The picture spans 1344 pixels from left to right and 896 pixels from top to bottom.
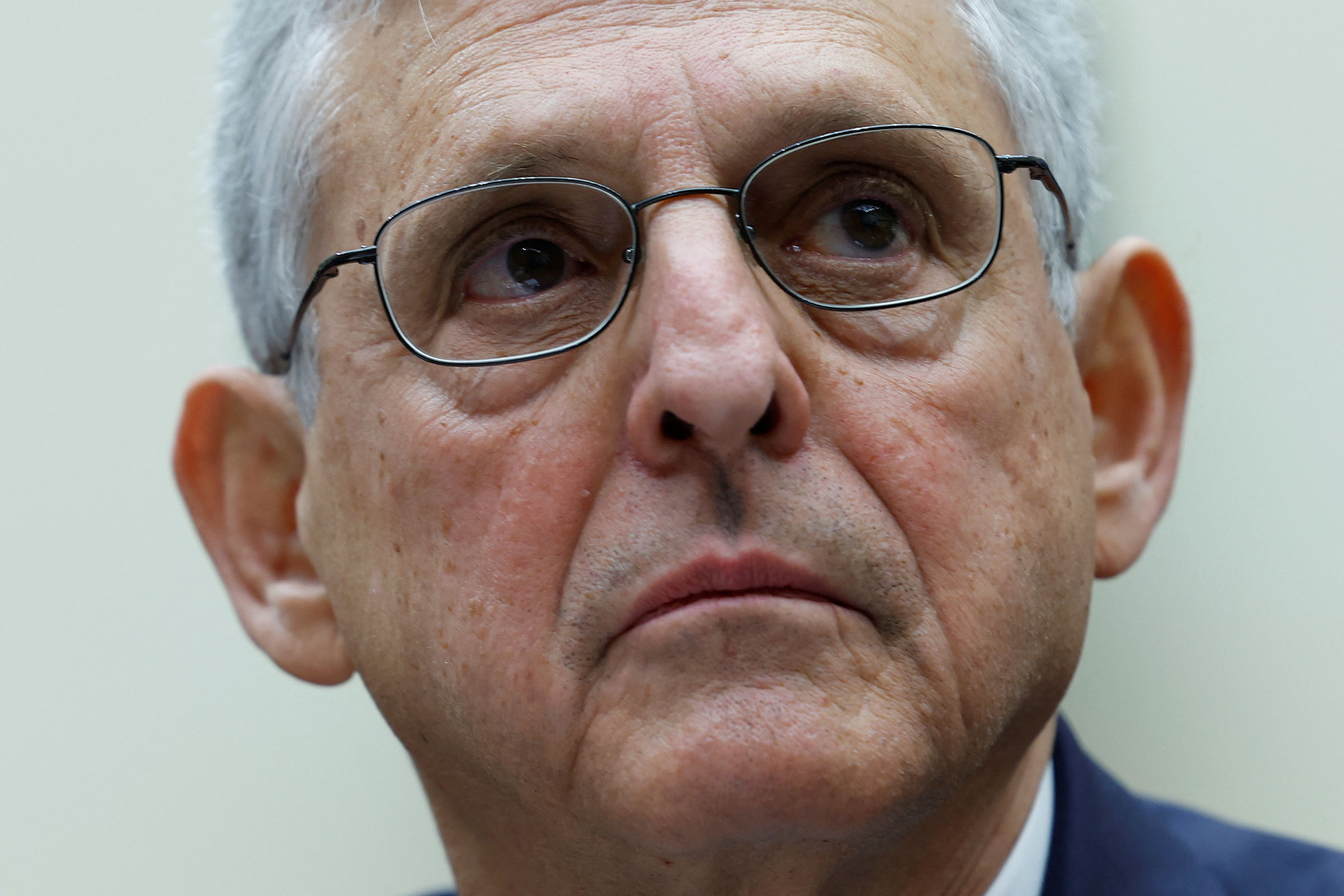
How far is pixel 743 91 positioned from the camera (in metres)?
1.50

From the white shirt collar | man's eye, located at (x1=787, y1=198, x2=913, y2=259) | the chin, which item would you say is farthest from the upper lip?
the white shirt collar

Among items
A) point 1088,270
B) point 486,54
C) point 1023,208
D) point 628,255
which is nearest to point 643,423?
point 628,255

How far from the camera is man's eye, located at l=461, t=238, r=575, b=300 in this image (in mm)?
1592

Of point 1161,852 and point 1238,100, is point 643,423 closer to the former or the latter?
point 1161,852

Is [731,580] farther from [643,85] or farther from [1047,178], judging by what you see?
[1047,178]

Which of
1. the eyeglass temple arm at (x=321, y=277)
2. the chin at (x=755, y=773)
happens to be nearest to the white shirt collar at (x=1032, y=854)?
the chin at (x=755, y=773)

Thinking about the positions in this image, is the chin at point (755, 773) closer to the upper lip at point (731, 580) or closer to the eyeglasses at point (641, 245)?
the upper lip at point (731, 580)

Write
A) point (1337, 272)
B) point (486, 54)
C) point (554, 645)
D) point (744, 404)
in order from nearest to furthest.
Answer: point (744, 404)
point (554, 645)
point (486, 54)
point (1337, 272)

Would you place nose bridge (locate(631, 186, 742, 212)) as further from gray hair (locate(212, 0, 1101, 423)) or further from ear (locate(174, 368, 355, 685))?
ear (locate(174, 368, 355, 685))

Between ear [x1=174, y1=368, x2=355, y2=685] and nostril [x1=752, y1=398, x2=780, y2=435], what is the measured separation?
851 millimetres

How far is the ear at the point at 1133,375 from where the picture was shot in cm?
188

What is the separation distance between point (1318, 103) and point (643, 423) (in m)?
1.80

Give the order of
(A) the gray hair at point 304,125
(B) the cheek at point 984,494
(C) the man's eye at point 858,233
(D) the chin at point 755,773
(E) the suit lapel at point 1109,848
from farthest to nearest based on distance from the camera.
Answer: (E) the suit lapel at point 1109,848
(A) the gray hair at point 304,125
(C) the man's eye at point 858,233
(B) the cheek at point 984,494
(D) the chin at point 755,773

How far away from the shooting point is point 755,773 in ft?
4.39
